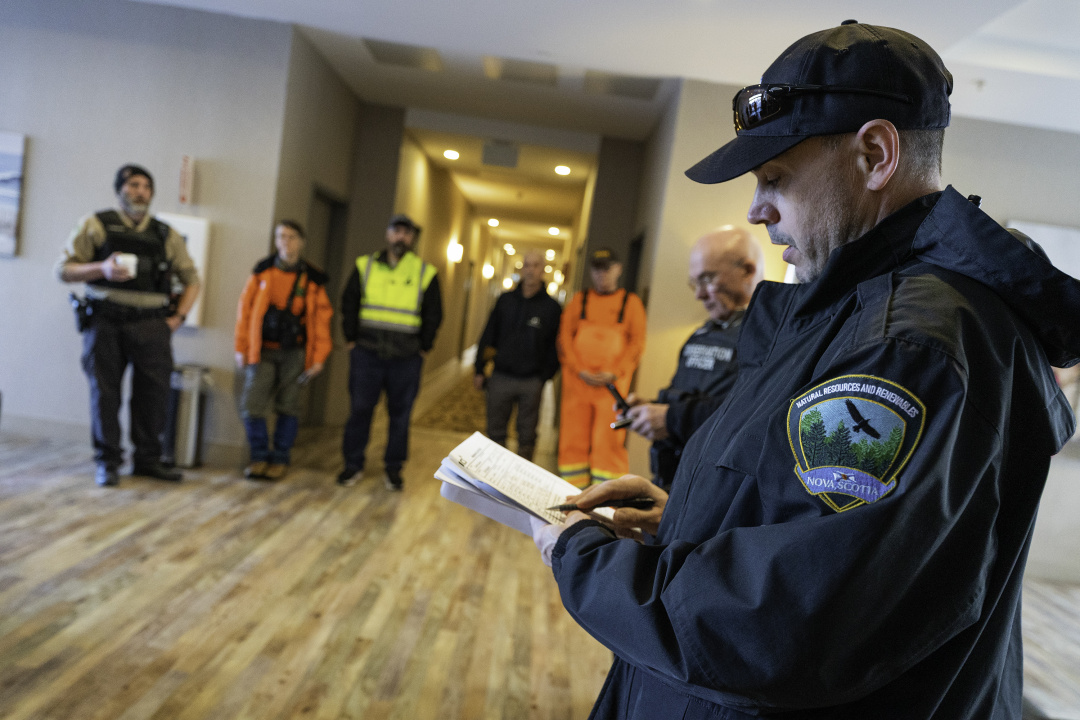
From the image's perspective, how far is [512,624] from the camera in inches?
112

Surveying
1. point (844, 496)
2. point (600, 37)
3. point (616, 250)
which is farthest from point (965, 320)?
point (616, 250)

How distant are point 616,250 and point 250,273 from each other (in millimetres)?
3520

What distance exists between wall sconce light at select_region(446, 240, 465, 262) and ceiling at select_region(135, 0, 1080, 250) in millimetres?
3869

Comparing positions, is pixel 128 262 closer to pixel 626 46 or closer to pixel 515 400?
pixel 515 400

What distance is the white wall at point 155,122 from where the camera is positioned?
15.3 ft

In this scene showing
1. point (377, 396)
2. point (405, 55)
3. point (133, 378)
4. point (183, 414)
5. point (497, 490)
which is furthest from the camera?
point (405, 55)

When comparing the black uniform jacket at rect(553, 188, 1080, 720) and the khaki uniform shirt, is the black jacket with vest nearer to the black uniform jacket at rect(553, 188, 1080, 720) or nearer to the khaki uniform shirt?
the khaki uniform shirt

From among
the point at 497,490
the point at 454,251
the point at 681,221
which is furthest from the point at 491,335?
the point at 454,251

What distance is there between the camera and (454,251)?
34.2 ft

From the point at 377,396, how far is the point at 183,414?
1.24 metres

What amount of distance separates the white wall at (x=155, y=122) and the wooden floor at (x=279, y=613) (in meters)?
1.29

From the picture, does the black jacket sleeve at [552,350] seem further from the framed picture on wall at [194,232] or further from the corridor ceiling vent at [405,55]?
the framed picture on wall at [194,232]

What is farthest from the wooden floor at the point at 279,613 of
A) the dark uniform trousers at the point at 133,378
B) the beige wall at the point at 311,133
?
the beige wall at the point at 311,133

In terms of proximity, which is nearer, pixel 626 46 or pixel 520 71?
pixel 626 46
